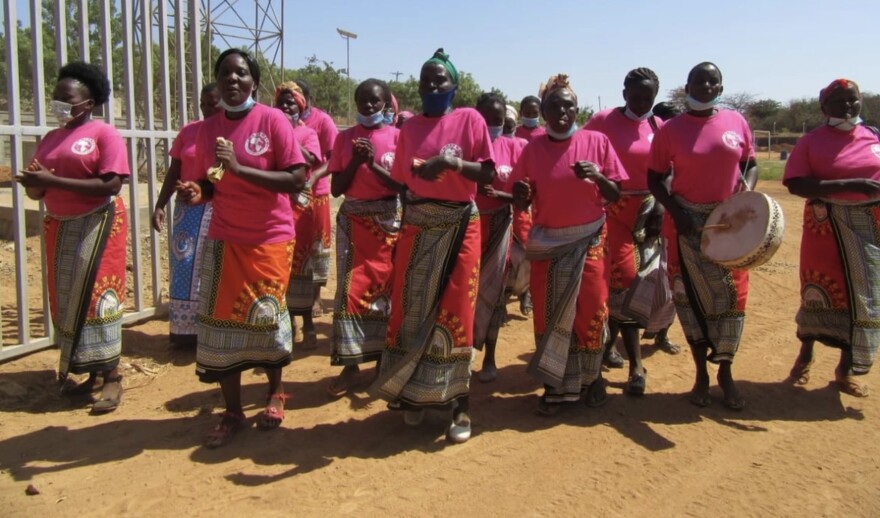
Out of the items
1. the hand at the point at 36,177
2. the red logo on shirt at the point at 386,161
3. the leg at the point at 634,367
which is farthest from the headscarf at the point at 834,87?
the hand at the point at 36,177

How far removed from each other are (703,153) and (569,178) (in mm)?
903

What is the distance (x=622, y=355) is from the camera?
19.9ft

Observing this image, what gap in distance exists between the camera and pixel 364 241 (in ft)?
16.4

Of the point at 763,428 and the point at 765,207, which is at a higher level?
the point at 765,207

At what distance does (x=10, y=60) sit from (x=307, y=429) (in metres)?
3.28

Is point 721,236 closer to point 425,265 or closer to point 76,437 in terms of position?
point 425,265

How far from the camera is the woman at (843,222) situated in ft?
15.6

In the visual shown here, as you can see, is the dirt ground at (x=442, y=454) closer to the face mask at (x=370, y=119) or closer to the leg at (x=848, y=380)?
the leg at (x=848, y=380)

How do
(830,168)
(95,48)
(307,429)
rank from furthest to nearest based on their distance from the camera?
(95,48) < (830,168) < (307,429)

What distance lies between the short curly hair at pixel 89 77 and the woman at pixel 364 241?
1.54 metres

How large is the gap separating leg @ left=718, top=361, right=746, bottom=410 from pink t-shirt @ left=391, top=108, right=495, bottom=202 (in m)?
2.14

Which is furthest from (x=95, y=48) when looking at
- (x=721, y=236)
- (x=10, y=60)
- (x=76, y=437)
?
(x=721, y=236)

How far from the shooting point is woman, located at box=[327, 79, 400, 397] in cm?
486

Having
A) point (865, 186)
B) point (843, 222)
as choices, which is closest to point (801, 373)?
point (843, 222)
